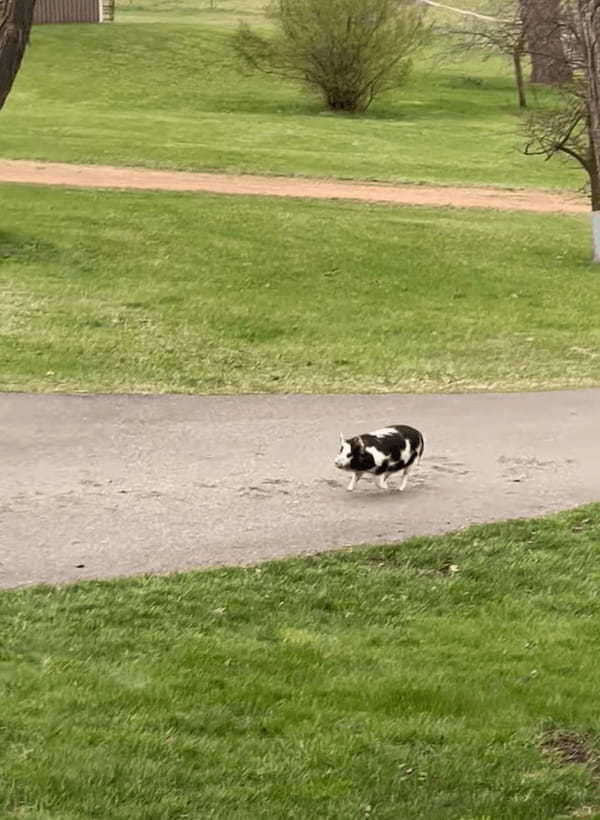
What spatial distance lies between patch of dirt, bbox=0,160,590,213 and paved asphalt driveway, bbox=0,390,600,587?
1146 centimetres

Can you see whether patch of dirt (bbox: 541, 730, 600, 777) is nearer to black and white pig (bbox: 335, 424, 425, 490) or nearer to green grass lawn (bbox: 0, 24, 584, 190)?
black and white pig (bbox: 335, 424, 425, 490)

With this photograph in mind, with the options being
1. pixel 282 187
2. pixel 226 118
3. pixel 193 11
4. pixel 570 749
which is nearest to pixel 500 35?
pixel 282 187

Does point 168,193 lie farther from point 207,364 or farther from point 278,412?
point 278,412

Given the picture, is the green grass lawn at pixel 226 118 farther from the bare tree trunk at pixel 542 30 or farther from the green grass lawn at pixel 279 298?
the green grass lawn at pixel 279 298

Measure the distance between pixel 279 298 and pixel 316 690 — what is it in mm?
9776

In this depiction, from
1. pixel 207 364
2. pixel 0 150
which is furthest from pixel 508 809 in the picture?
pixel 0 150

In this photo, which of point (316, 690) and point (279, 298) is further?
point (279, 298)

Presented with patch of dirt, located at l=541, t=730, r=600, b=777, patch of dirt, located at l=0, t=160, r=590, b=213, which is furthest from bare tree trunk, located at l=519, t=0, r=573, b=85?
patch of dirt, located at l=541, t=730, r=600, b=777

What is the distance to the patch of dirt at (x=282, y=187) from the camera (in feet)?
74.1

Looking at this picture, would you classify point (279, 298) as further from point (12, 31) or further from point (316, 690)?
point (316, 690)

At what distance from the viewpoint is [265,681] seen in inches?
237

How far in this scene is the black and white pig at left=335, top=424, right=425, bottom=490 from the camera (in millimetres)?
8750

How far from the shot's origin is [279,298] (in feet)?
50.7

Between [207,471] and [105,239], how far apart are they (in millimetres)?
8599
